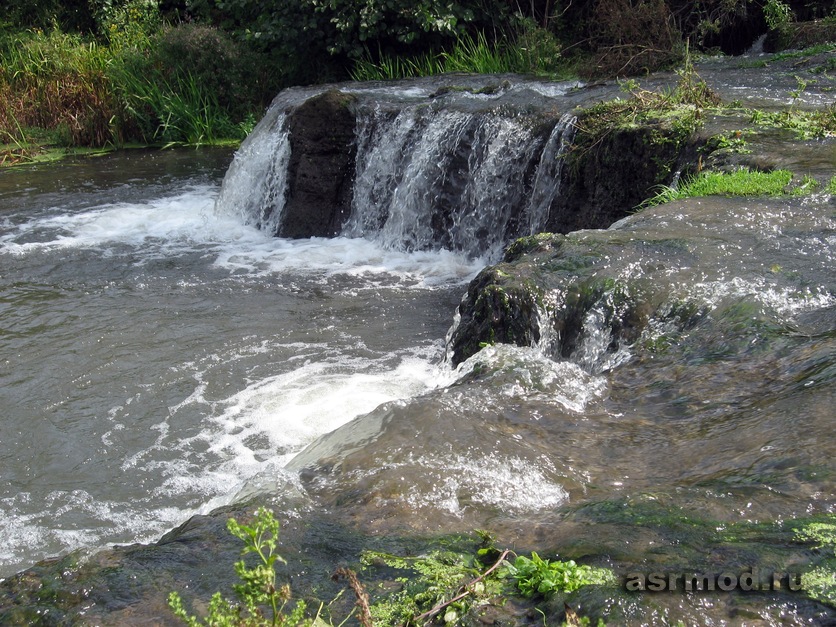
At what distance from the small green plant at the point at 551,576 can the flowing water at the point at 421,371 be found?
168mm

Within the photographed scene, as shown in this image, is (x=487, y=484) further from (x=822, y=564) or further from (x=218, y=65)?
(x=218, y=65)

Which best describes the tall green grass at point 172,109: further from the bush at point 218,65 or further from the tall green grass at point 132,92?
the bush at point 218,65

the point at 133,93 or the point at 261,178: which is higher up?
the point at 133,93

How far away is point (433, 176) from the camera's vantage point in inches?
386

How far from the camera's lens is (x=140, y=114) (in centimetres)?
1552

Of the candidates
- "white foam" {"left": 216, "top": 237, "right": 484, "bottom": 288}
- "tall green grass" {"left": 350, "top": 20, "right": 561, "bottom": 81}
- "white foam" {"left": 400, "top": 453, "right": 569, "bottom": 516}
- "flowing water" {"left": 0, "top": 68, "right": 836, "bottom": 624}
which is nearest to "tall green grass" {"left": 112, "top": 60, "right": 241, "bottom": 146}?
"tall green grass" {"left": 350, "top": 20, "right": 561, "bottom": 81}

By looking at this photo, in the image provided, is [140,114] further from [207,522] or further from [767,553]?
[767,553]

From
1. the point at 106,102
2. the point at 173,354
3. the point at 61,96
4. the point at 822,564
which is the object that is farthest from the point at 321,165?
the point at 822,564

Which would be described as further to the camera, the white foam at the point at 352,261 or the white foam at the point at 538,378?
the white foam at the point at 352,261

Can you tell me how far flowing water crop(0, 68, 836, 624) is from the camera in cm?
331

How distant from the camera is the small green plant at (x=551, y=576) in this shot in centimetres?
250

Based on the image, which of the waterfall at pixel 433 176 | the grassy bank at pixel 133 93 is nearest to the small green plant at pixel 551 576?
the waterfall at pixel 433 176

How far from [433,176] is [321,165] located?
5.81ft

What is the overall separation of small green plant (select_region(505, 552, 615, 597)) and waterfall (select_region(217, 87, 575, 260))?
620 cm
